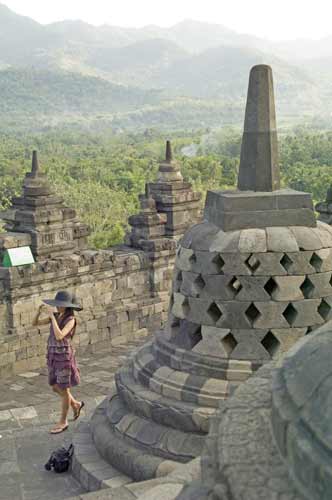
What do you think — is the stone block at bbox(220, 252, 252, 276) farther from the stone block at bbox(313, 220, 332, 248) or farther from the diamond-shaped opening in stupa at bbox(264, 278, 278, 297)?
the stone block at bbox(313, 220, 332, 248)

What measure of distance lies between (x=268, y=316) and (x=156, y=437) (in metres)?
1.26

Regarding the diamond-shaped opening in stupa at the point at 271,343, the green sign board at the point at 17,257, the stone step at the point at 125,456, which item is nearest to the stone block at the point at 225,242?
the diamond-shaped opening in stupa at the point at 271,343

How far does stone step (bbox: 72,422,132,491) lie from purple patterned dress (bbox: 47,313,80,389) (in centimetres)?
98

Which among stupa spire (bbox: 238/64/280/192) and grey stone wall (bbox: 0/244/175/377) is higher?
stupa spire (bbox: 238/64/280/192)

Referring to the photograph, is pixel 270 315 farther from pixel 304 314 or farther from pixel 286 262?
pixel 286 262

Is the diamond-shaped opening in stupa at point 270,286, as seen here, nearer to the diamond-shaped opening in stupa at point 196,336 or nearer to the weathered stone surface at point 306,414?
the diamond-shaped opening in stupa at point 196,336

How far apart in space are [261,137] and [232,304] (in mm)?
1426

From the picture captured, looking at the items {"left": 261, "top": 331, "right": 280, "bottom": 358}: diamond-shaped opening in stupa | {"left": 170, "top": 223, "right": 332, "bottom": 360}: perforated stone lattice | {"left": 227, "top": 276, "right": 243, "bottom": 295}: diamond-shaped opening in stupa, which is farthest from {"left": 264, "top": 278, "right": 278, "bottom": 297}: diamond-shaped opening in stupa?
{"left": 261, "top": 331, "right": 280, "bottom": 358}: diamond-shaped opening in stupa

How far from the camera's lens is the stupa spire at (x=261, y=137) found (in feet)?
19.1

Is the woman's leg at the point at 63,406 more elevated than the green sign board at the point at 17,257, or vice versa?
the green sign board at the point at 17,257

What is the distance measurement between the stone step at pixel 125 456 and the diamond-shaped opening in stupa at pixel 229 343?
952 millimetres

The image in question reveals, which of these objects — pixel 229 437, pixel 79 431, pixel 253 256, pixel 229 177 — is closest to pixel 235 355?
pixel 253 256

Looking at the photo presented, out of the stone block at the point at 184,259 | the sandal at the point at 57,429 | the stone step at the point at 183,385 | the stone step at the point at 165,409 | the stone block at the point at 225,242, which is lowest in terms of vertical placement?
the sandal at the point at 57,429

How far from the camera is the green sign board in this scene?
428 inches
